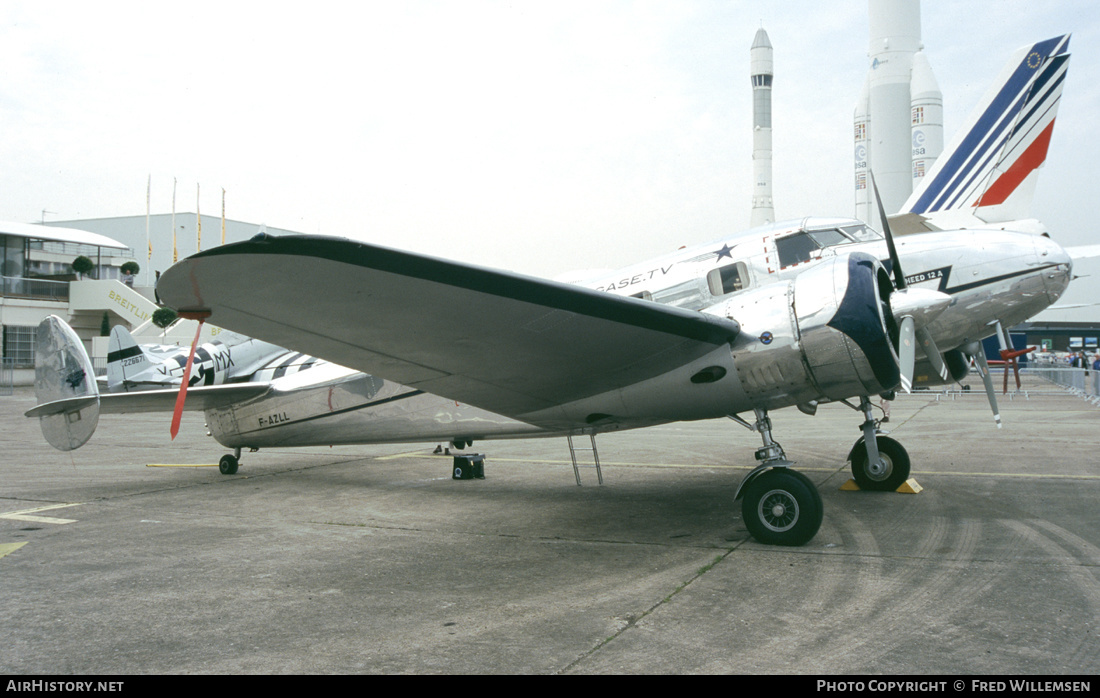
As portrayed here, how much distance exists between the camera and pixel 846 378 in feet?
20.2

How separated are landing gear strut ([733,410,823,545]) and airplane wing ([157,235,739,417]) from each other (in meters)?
1.23

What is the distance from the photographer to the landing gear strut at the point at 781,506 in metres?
6.20

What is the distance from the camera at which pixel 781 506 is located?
249 inches

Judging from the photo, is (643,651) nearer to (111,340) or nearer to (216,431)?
(216,431)

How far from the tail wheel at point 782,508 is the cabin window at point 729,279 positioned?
2456mm

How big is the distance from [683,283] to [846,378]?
8.39 ft

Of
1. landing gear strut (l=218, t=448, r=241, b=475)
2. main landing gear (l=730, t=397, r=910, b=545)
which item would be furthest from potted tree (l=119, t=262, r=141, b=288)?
main landing gear (l=730, t=397, r=910, b=545)

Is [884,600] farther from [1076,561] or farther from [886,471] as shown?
[886,471]

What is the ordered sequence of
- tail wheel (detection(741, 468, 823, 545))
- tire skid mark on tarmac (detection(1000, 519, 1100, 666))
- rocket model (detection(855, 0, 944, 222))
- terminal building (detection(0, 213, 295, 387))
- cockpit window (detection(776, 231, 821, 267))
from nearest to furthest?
tire skid mark on tarmac (detection(1000, 519, 1100, 666)) < tail wheel (detection(741, 468, 823, 545)) < cockpit window (detection(776, 231, 821, 267)) < terminal building (detection(0, 213, 295, 387)) < rocket model (detection(855, 0, 944, 222))

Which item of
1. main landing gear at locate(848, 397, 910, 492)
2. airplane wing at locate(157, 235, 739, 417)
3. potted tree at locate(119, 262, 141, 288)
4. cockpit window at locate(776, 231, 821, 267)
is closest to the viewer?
airplane wing at locate(157, 235, 739, 417)

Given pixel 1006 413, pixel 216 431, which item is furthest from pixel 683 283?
pixel 1006 413

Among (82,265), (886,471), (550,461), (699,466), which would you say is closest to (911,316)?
(886,471)

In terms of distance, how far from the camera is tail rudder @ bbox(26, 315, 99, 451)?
899 cm

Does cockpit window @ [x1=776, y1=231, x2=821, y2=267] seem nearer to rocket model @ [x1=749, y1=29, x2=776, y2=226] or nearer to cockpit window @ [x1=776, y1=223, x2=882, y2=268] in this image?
cockpit window @ [x1=776, y1=223, x2=882, y2=268]
